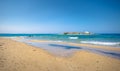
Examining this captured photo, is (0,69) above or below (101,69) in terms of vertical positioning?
above

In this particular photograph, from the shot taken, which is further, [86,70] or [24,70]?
[86,70]

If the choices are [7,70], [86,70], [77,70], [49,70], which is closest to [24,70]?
[7,70]

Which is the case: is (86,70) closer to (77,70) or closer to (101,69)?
(77,70)

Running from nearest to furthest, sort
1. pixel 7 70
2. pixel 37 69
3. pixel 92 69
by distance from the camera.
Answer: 1. pixel 7 70
2. pixel 37 69
3. pixel 92 69

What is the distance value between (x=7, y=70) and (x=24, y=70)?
27.6 inches

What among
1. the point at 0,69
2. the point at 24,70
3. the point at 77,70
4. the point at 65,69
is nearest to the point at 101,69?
the point at 77,70

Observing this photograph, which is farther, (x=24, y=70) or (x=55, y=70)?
(x=55, y=70)

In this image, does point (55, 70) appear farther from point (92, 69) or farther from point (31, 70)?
point (92, 69)

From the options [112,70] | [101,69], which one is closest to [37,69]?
[101,69]

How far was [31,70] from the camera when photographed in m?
5.67

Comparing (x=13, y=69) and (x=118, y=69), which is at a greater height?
(x=13, y=69)

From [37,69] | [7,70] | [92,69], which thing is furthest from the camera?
[92,69]

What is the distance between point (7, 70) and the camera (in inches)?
210

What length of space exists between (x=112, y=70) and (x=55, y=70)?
3017 mm
